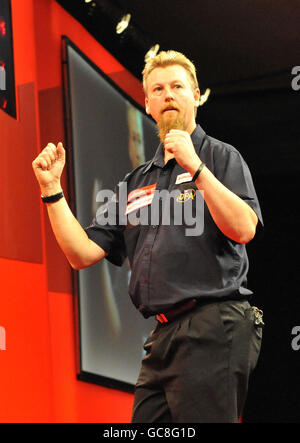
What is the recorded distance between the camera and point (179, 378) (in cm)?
187

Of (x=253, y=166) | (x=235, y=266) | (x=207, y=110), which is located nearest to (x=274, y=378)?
(x=253, y=166)

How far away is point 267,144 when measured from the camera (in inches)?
257

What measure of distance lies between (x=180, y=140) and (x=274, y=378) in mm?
4782

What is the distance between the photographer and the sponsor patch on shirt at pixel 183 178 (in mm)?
2082

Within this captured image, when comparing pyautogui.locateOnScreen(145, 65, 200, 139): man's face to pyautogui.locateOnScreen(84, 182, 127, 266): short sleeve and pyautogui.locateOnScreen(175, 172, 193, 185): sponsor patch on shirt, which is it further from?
pyautogui.locateOnScreen(84, 182, 127, 266): short sleeve

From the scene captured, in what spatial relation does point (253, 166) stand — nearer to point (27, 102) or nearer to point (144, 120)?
point (144, 120)

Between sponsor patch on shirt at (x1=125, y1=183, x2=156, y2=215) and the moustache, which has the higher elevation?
the moustache

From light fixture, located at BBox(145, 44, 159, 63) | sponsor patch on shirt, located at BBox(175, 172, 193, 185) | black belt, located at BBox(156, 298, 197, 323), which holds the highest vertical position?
light fixture, located at BBox(145, 44, 159, 63)

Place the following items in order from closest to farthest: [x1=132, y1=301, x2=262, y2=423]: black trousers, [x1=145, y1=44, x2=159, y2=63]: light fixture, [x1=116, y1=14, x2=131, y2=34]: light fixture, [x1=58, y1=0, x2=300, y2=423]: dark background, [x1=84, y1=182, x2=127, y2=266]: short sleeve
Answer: [x1=132, y1=301, x2=262, y2=423]: black trousers < [x1=84, y1=182, x2=127, y2=266]: short sleeve < [x1=116, y1=14, x2=131, y2=34]: light fixture < [x1=145, y1=44, x2=159, y2=63]: light fixture < [x1=58, y1=0, x2=300, y2=423]: dark background

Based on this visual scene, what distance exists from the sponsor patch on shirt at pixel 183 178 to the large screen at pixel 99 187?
5.74 feet
